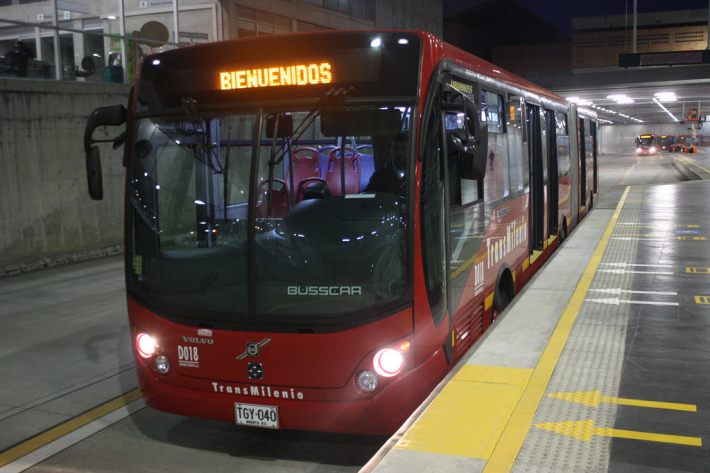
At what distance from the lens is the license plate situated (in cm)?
464

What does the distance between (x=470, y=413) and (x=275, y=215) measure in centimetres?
171

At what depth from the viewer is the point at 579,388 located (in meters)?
4.91

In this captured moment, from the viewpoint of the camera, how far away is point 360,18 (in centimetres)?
3150

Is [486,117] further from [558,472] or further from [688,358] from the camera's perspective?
[558,472]

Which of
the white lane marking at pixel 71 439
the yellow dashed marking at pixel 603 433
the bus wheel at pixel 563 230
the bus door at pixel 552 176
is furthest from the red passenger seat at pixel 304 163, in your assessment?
the bus wheel at pixel 563 230

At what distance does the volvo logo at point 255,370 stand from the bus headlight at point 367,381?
0.62 meters

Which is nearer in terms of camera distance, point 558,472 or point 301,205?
point 558,472

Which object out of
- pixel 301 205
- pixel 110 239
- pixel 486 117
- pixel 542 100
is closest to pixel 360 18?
pixel 110 239

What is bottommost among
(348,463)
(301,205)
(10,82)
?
(348,463)

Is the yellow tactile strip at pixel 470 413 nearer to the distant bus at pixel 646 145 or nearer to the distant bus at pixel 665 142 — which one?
the distant bus at pixel 646 145

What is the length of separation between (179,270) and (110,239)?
11.2 metres

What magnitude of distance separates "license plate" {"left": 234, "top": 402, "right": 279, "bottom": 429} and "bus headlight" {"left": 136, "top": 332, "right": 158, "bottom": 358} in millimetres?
737

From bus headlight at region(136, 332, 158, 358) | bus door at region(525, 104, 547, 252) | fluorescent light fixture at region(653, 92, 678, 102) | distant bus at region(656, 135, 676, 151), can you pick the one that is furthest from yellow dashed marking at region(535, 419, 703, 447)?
distant bus at region(656, 135, 676, 151)

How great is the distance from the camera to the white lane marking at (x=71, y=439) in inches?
202
